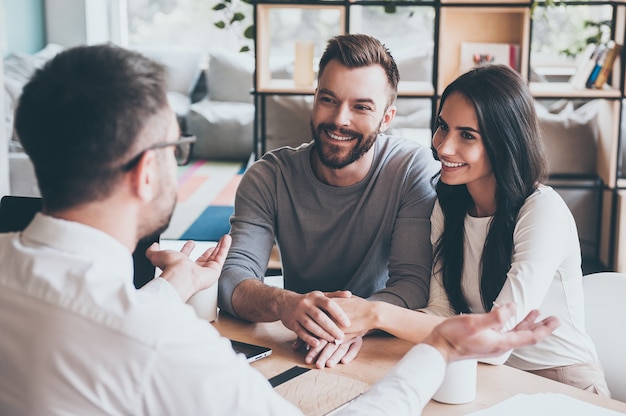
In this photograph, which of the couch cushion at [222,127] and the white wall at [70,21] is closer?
the white wall at [70,21]

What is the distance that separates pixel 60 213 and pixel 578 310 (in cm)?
118

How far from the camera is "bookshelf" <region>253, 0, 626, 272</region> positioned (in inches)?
139

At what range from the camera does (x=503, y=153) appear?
1805 mm

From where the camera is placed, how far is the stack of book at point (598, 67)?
12.1 feet

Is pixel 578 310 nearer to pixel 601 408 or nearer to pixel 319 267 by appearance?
pixel 601 408

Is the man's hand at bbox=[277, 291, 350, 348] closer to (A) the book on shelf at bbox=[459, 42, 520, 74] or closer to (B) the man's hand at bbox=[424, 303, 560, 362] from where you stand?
(B) the man's hand at bbox=[424, 303, 560, 362]

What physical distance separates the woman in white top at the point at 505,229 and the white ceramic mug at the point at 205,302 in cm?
28

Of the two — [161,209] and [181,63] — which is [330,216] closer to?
[161,209]

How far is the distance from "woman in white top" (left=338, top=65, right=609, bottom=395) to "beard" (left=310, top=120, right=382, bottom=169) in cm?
21

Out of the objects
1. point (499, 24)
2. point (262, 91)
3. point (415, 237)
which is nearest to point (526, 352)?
point (415, 237)

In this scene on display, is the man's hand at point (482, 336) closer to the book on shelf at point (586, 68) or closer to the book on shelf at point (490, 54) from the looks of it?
the book on shelf at point (490, 54)

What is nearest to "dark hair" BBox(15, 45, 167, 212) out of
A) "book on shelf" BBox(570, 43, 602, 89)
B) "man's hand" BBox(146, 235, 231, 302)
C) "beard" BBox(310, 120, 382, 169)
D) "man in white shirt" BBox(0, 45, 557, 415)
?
"man in white shirt" BBox(0, 45, 557, 415)

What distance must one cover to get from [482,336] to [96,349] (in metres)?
0.55

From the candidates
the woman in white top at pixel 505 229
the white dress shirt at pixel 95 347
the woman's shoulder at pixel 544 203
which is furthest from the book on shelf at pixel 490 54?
the white dress shirt at pixel 95 347
